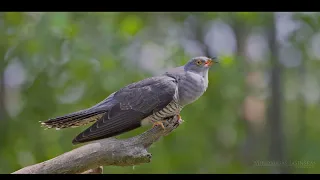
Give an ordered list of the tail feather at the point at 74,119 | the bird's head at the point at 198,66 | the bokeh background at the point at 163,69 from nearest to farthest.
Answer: the tail feather at the point at 74,119
the bird's head at the point at 198,66
the bokeh background at the point at 163,69

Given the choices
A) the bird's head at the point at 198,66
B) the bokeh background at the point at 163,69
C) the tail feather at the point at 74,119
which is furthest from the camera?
the bokeh background at the point at 163,69

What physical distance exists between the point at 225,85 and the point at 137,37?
123cm

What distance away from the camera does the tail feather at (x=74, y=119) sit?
2289mm

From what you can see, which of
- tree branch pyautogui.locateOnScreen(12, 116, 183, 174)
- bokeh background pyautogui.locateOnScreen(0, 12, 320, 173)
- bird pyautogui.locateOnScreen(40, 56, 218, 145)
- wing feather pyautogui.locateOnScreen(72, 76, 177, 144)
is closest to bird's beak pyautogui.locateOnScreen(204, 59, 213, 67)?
bird pyautogui.locateOnScreen(40, 56, 218, 145)

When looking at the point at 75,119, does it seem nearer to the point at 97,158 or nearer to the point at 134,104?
the point at 97,158

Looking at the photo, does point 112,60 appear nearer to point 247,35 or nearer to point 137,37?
point 137,37

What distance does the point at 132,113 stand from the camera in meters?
2.46

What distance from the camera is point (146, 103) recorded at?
2.54m

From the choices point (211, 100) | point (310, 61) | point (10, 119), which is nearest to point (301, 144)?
point (310, 61)

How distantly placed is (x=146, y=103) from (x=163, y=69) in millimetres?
2920

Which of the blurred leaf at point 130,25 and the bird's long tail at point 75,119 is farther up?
the blurred leaf at point 130,25

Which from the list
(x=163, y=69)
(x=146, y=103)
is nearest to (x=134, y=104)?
(x=146, y=103)

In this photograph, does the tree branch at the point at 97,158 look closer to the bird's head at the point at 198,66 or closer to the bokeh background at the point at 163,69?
the bird's head at the point at 198,66

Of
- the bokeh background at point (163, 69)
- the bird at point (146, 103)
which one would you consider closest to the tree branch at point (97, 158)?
the bird at point (146, 103)
